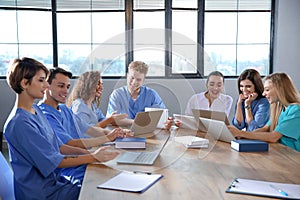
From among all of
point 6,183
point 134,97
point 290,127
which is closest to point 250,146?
point 290,127

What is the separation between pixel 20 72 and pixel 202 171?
919mm

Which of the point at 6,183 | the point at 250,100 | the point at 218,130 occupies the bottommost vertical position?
the point at 6,183

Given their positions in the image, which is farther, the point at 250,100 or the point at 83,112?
the point at 250,100

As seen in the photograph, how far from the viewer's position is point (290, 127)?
211 centimetres

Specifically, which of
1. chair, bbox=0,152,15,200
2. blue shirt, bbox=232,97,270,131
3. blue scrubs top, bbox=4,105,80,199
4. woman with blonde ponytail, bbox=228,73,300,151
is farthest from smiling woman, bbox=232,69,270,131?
chair, bbox=0,152,15,200

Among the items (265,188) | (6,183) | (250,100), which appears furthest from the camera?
(250,100)

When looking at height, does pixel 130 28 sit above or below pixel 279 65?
above

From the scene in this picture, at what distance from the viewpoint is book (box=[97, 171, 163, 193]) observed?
1272 millimetres

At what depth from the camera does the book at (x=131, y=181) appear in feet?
4.17

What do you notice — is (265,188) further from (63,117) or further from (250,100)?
(250,100)

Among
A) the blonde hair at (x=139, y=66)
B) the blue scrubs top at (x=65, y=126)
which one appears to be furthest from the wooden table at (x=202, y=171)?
the blonde hair at (x=139, y=66)

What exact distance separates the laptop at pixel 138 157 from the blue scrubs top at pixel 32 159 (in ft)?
0.88

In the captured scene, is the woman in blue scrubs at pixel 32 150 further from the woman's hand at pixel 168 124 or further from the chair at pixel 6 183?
the woman's hand at pixel 168 124

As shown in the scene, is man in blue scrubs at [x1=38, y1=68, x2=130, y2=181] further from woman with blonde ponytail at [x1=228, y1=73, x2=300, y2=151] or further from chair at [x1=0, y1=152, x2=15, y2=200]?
woman with blonde ponytail at [x1=228, y1=73, x2=300, y2=151]
